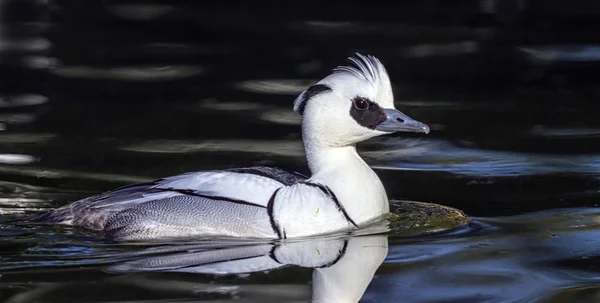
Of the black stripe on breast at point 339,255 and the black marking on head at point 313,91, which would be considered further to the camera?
the black marking on head at point 313,91

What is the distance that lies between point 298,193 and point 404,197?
144 centimetres

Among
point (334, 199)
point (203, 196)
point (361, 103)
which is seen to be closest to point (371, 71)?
point (361, 103)

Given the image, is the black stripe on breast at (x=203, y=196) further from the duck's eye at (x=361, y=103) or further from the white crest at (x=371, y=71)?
the white crest at (x=371, y=71)

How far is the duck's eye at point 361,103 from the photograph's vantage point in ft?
27.1

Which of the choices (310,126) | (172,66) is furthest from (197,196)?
(172,66)

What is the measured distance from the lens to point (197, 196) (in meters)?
8.27

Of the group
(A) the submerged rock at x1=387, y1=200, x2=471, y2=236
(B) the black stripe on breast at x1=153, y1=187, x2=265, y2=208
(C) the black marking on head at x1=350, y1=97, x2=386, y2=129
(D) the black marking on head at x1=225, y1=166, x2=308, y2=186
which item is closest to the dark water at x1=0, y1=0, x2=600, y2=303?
(A) the submerged rock at x1=387, y1=200, x2=471, y2=236

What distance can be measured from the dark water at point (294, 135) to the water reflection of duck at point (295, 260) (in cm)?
2

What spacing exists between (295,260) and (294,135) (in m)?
3.63

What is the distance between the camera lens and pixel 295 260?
7.71 meters

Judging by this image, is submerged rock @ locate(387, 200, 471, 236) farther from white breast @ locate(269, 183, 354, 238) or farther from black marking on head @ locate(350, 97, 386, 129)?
black marking on head @ locate(350, 97, 386, 129)

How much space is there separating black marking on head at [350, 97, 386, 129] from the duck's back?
0.57 m

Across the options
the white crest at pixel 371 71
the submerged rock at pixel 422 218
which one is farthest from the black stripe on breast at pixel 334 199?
the white crest at pixel 371 71

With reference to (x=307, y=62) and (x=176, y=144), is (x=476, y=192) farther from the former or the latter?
(x=307, y=62)
